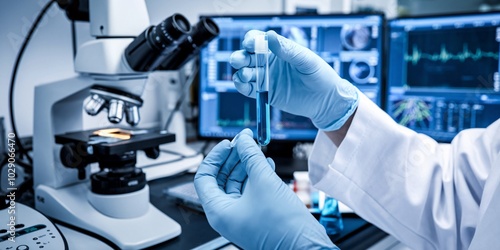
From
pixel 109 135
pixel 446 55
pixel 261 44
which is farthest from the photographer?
pixel 446 55

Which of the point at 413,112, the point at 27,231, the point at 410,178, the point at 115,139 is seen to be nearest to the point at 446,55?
the point at 413,112

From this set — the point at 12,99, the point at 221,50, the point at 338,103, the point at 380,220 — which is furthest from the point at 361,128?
the point at 12,99

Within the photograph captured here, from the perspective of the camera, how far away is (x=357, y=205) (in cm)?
95

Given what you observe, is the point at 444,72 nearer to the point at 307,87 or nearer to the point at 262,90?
the point at 307,87

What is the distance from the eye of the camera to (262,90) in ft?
2.52

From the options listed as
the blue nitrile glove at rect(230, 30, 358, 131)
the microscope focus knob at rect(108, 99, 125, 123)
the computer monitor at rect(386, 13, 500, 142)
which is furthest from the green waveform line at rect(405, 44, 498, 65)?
the microscope focus knob at rect(108, 99, 125, 123)

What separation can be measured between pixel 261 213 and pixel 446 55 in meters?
1.04

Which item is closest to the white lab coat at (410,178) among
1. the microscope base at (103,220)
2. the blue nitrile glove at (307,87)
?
the blue nitrile glove at (307,87)

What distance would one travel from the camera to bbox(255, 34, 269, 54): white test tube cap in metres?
0.75

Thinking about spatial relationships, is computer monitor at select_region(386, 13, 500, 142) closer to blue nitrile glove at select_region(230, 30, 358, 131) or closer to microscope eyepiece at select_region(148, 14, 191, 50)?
blue nitrile glove at select_region(230, 30, 358, 131)

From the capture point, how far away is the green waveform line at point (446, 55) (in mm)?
1331

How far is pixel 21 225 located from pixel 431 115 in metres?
1.21

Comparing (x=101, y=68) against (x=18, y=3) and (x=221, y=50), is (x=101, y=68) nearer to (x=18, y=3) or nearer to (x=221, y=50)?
(x=18, y=3)

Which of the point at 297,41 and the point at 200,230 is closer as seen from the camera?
the point at 200,230
